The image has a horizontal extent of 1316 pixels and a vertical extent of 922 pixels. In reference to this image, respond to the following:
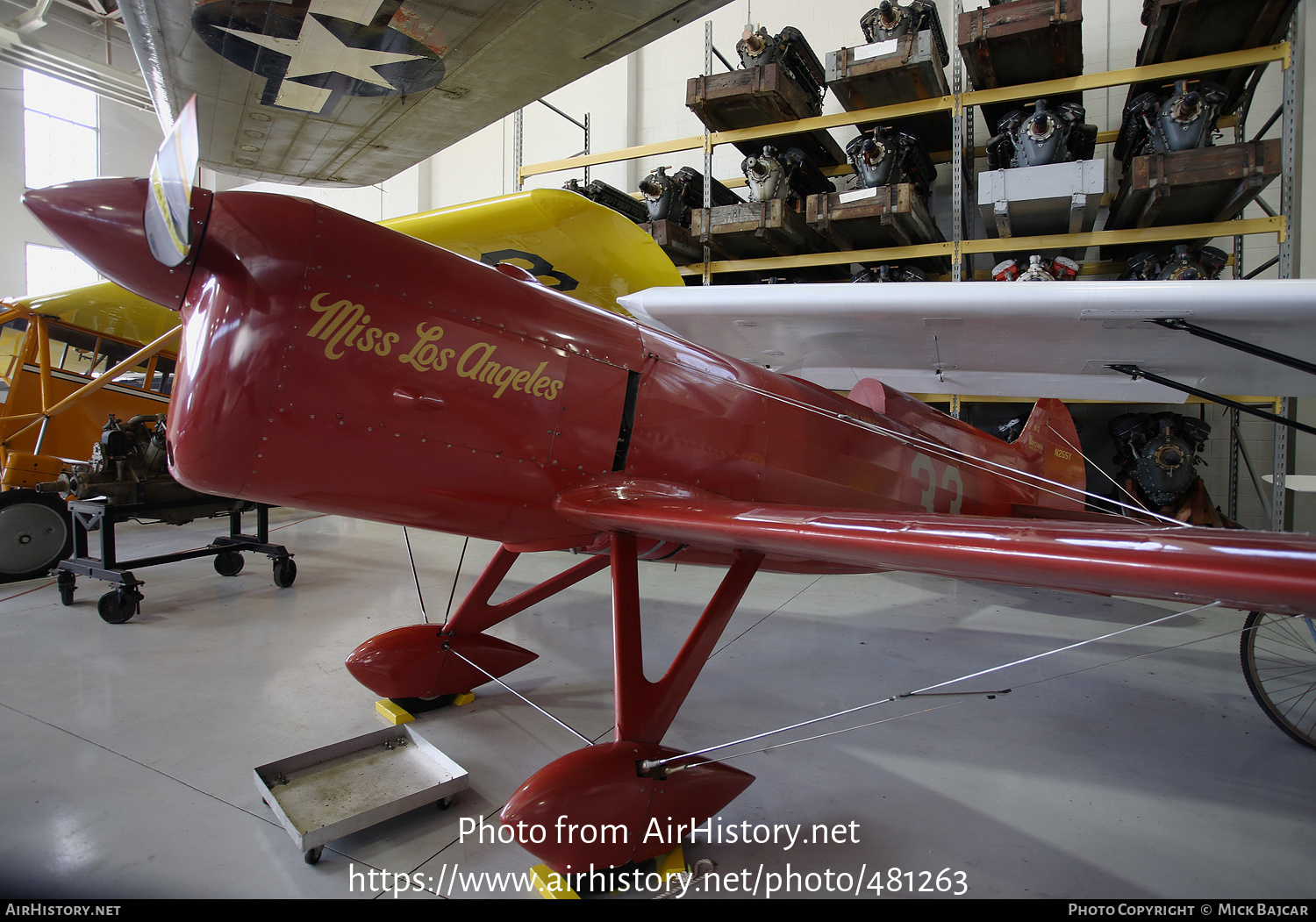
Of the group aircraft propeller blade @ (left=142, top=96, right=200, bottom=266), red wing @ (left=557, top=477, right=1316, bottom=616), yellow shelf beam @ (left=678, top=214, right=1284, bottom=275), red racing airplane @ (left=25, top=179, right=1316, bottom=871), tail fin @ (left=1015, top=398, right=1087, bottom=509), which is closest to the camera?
red wing @ (left=557, top=477, right=1316, bottom=616)

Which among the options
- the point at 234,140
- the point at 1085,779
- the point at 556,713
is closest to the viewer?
the point at 1085,779

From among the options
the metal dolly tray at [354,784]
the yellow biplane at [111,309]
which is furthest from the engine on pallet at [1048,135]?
the metal dolly tray at [354,784]

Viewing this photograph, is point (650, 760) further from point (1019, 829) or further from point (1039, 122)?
point (1039, 122)

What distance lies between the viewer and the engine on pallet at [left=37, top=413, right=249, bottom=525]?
185 inches

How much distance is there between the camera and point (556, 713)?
2486mm

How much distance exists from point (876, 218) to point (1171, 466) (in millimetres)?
2737

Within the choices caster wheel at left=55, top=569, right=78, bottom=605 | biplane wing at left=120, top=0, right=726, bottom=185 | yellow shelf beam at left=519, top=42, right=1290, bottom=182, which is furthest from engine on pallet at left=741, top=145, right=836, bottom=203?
caster wheel at left=55, top=569, right=78, bottom=605

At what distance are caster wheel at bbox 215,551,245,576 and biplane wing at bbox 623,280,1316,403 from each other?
333cm

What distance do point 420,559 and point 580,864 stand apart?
4.08 metres

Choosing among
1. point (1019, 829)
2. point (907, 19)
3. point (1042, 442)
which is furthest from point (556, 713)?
point (907, 19)

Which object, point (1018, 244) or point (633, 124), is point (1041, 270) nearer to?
point (1018, 244)

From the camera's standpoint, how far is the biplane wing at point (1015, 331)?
244 cm

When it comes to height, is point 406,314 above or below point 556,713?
above

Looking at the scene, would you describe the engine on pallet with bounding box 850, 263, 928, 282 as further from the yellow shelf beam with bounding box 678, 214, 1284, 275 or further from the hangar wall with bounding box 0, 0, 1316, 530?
the hangar wall with bounding box 0, 0, 1316, 530
